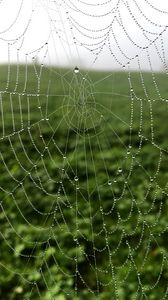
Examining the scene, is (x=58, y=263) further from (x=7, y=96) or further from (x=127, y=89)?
(x=127, y=89)

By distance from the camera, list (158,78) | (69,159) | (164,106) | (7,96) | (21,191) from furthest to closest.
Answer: (158,78) → (7,96) → (164,106) → (69,159) → (21,191)

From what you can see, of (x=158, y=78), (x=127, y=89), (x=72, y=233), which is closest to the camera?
(x=72, y=233)

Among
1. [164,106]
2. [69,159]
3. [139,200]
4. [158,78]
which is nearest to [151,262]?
[139,200]

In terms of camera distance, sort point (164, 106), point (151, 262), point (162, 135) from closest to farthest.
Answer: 1. point (151, 262)
2. point (162, 135)
3. point (164, 106)

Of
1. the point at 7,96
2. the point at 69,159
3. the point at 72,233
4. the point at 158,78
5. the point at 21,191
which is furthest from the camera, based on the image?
the point at 158,78

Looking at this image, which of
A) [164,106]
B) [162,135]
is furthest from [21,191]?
Answer: [164,106]

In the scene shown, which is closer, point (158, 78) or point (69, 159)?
point (69, 159)

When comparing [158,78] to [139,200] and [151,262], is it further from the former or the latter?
[151,262]

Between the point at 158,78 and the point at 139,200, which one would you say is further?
the point at 158,78
